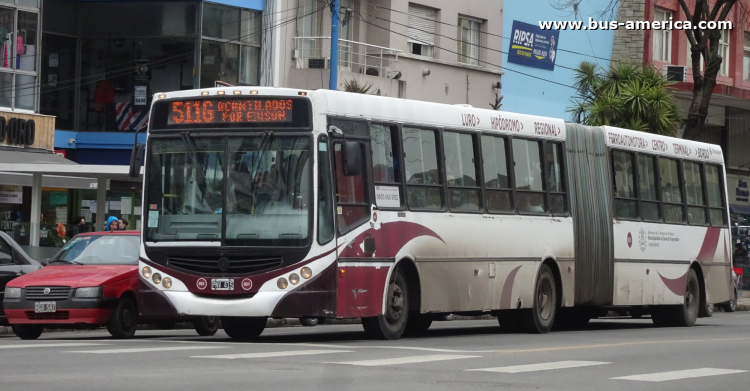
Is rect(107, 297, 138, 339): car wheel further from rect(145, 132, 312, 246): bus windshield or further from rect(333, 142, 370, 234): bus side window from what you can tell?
rect(333, 142, 370, 234): bus side window

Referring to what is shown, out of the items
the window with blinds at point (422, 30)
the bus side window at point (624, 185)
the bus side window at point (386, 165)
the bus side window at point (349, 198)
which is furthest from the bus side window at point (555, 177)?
the window with blinds at point (422, 30)

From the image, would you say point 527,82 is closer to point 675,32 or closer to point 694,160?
point 675,32

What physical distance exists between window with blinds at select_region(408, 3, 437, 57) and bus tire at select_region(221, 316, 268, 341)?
2329cm

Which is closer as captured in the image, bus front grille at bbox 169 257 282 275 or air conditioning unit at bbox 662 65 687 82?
bus front grille at bbox 169 257 282 275

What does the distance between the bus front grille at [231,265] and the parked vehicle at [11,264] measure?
4677 mm

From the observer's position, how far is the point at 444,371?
11.5 metres

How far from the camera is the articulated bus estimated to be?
15.1 m

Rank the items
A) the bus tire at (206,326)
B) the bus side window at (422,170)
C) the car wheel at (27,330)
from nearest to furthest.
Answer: the bus side window at (422,170), the car wheel at (27,330), the bus tire at (206,326)

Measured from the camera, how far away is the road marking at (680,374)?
37.8 ft

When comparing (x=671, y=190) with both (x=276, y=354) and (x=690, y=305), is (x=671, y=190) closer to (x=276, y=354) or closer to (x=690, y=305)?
(x=690, y=305)

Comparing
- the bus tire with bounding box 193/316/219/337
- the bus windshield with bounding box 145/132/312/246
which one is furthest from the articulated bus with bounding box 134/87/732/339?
the bus tire with bounding box 193/316/219/337

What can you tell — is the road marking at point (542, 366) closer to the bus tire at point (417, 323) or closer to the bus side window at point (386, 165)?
the bus side window at point (386, 165)

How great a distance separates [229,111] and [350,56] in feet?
72.0

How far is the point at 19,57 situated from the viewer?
107 ft
